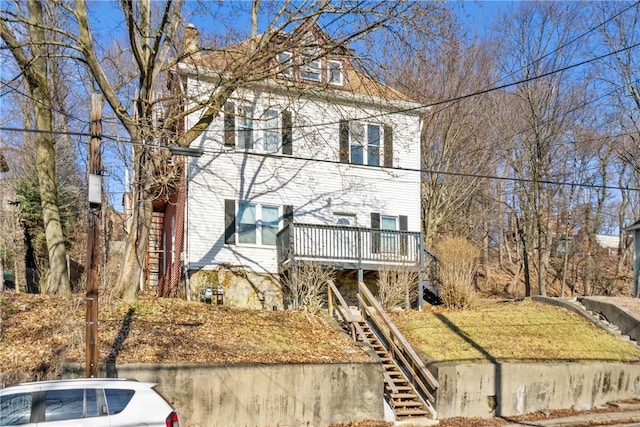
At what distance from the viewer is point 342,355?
1354 cm

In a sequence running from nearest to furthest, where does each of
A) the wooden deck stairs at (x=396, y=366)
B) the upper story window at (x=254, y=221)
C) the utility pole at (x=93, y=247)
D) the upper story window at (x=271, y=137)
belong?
the utility pole at (x=93, y=247) < the wooden deck stairs at (x=396, y=366) < the upper story window at (x=254, y=221) < the upper story window at (x=271, y=137)

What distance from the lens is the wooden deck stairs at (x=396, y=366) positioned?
1305 centimetres

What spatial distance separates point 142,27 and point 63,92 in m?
16.2

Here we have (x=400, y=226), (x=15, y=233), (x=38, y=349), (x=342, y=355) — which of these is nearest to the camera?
(x=38, y=349)

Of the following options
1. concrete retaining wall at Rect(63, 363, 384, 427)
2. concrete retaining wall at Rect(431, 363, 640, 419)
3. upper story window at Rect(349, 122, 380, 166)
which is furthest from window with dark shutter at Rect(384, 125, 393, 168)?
concrete retaining wall at Rect(63, 363, 384, 427)

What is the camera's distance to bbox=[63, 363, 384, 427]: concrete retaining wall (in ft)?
36.4

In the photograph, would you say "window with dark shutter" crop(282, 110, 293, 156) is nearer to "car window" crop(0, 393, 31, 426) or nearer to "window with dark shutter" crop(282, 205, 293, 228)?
"window with dark shutter" crop(282, 205, 293, 228)

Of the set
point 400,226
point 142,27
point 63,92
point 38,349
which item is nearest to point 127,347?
point 38,349

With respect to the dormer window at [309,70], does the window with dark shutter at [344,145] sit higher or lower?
lower

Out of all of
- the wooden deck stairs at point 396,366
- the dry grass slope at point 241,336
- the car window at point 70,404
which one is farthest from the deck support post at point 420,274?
the car window at point 70,404

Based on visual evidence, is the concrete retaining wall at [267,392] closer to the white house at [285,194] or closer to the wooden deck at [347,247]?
the wooden deck at [347,247]

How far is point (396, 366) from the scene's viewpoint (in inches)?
563

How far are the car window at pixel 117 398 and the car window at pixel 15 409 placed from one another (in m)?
0.92

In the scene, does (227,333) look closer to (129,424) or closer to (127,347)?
(127,347)
